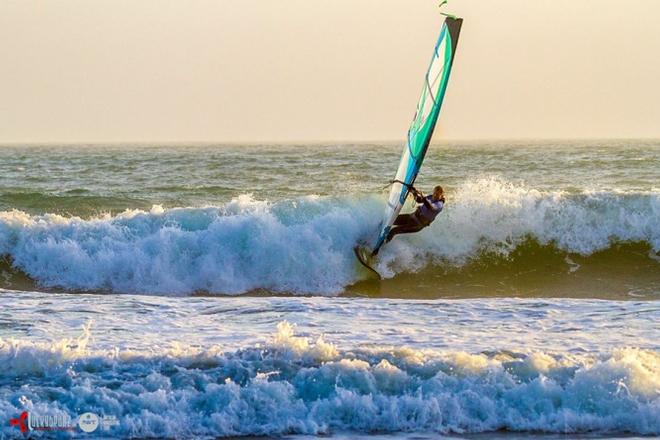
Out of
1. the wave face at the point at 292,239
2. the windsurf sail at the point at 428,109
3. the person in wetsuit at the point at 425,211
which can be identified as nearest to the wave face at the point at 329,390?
the windsurf sail at the point at 428,109

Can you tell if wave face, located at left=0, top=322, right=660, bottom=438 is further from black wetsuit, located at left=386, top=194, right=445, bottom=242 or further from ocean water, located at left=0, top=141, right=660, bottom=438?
black wetsuit, located at left=386, top=194, right=445, bottom=242

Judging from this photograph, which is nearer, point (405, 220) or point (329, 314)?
point (329, 314)

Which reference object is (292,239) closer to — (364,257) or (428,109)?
(364,257)

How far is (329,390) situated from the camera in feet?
24.1

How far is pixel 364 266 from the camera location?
13.6m

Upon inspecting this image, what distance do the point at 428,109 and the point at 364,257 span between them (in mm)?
3880

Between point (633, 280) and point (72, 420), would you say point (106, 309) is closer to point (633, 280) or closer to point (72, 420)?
point (72, 420)

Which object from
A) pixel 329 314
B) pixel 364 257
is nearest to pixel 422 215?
pixel 329 314

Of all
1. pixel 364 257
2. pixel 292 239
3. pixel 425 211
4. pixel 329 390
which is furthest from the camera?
pixel 292 239

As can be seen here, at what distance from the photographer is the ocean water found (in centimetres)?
712

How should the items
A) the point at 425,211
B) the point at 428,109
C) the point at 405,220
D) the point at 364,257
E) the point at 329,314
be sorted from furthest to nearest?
the point at 364,257, the point at 405,220, the point at 425,211, the point at 428,109, the point at 329,314

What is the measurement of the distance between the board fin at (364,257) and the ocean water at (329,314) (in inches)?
6.9

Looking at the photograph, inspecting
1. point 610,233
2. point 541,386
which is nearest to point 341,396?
point 541,386

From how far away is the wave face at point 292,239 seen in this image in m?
13.4
